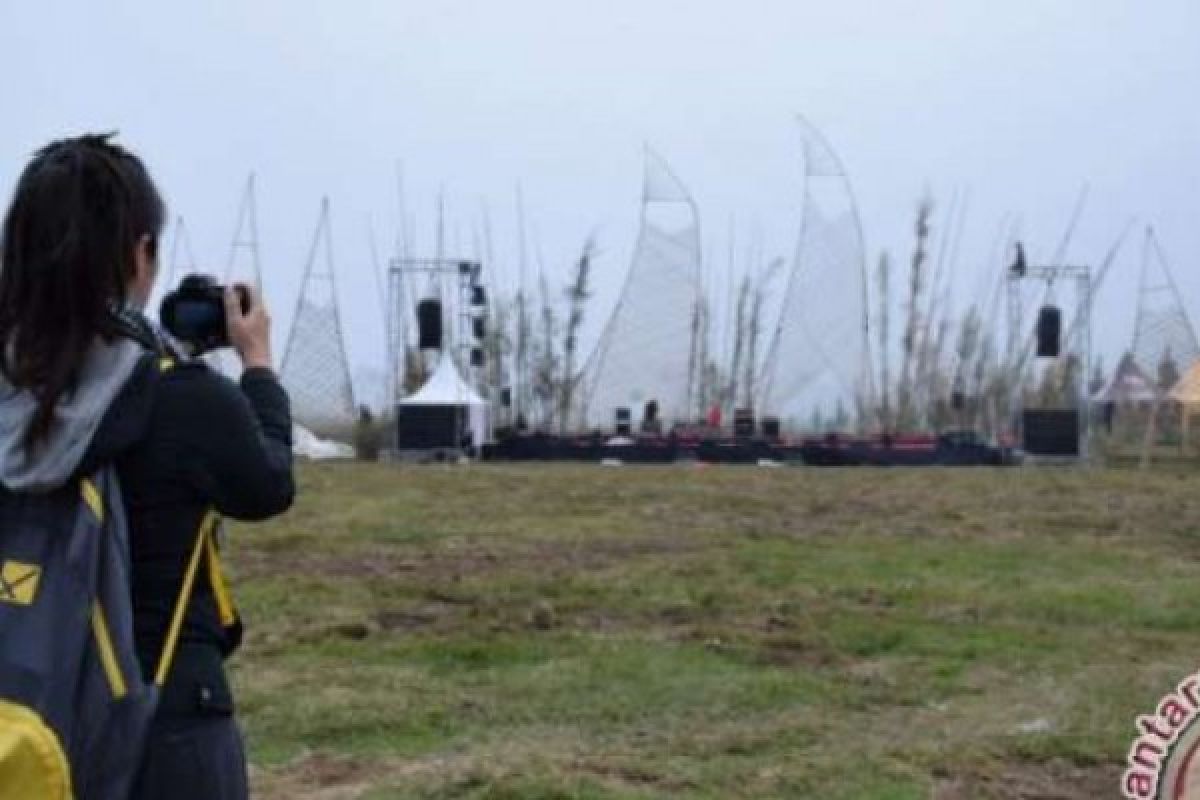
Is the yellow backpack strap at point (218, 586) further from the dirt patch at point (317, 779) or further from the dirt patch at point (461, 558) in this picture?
the dirt patch at point (461, 558)

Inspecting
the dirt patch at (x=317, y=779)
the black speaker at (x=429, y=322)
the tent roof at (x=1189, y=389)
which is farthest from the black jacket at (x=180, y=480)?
the tent roof at (x=1189, y=389)

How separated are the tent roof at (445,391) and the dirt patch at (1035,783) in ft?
58.2

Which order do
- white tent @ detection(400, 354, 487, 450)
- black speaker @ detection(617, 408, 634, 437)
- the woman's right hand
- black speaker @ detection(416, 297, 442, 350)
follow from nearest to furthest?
the woman's right hand < white tent @ detection(400, 354, 487, 450) < black speaker @ detection(617, 408, 634, 437) < black speaker @ detection(416, 297, 442, 350)

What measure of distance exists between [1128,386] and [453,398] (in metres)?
9.43

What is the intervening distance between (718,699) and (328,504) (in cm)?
745

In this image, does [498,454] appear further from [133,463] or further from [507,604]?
[133,463]

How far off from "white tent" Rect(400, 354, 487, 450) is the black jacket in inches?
781

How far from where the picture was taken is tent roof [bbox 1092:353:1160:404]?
23844 millimetres

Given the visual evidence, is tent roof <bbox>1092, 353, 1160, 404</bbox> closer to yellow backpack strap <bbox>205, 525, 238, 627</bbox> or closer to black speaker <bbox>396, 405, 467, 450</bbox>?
black speaker <bbox>396, 405, 467, 450</bbox>

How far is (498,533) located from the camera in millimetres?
9938

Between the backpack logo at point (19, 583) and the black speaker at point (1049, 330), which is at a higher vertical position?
the black speaker at point (1049, 330)

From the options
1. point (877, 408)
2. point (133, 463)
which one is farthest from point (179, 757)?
point (877, 408)

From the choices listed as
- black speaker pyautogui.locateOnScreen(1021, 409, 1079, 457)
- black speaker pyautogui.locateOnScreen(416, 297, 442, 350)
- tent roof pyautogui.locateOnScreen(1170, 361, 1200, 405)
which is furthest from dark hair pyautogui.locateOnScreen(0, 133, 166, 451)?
tent roof pyautogui.locateOnScreen(1170, 361, 1200, 405)

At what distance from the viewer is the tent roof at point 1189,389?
74.7ft
